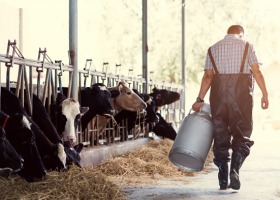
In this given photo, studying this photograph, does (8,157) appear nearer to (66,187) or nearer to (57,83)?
(66,187)

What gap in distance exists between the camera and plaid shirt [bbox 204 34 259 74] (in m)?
6.92

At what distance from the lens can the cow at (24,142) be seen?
5910 millimetres

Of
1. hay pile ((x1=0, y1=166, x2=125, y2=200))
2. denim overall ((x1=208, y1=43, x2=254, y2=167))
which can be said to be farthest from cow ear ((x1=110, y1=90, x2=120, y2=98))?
hay pile ((x1=0, y1=166, x2=125, y2=200))

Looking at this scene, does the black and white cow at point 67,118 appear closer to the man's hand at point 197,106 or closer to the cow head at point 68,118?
the cow head at point 68,118

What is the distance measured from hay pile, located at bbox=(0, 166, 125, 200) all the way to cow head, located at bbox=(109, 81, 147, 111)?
4.52 meters

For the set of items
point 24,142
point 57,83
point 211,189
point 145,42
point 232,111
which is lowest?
point 211,189

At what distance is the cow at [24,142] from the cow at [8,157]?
0.73ft

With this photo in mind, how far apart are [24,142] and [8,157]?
39 cm

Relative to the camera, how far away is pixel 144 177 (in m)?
8.13

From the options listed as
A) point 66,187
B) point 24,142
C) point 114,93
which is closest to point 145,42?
point 114,93

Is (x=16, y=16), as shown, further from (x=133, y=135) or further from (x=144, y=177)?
(x=144, y=177)

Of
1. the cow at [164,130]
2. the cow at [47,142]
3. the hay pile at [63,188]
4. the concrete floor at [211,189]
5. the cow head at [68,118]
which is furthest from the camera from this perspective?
the cow at [164,130]

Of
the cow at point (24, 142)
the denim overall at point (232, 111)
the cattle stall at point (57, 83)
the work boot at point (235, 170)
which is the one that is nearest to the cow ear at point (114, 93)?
the cattle stall at point (57, 83)

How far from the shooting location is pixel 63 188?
5.85m
